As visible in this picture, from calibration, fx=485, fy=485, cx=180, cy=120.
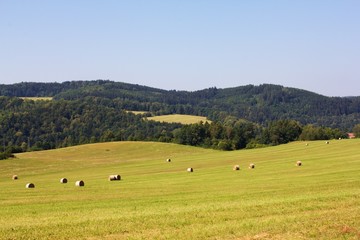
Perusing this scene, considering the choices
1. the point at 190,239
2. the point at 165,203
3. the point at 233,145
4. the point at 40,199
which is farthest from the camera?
the point at 233,145

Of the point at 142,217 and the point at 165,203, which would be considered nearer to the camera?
the point at 142,217

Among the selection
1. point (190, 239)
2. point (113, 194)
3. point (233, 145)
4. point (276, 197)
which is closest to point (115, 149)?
point (233, 145)

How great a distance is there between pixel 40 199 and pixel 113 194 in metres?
4.50

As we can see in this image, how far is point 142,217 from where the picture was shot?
20.0 meters

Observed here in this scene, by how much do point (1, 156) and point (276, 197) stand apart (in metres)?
74.0

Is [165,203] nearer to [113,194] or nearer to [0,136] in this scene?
[113,194]

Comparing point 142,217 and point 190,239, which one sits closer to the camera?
point 190,239

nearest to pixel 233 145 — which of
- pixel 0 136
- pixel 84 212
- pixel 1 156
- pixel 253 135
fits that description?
pixel 253 135

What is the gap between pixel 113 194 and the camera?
3091 cm

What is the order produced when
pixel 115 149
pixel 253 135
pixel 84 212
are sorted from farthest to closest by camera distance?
pixel 253 135, pixel 115 149, pixel 84 212

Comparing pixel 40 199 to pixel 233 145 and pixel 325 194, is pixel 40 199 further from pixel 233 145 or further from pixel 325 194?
pixel 233 145

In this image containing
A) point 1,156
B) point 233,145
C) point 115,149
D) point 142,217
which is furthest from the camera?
point 233,145

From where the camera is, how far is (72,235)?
55.5 ft

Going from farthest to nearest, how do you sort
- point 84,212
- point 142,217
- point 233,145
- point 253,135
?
point 253,135
point 233,145
point 84,212
point 142,217
